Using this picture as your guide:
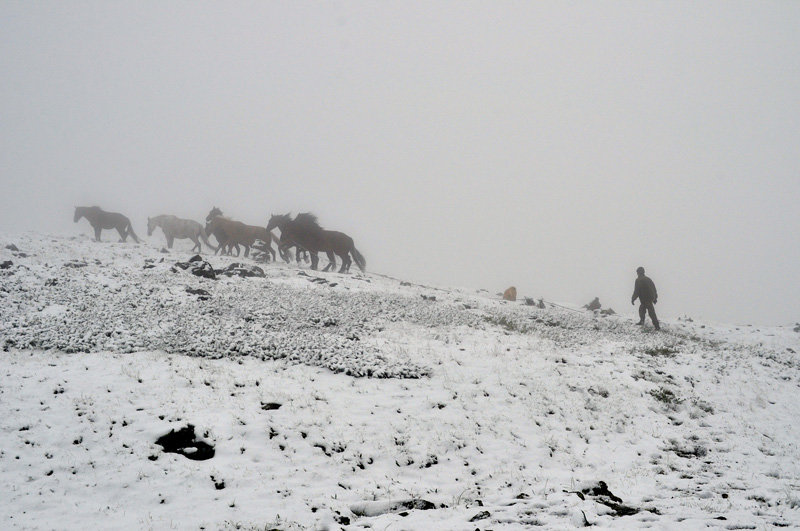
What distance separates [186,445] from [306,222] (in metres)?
22.0

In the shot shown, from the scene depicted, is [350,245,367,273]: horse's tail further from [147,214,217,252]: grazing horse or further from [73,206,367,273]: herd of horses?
[147,214,217,252]: grazing horse

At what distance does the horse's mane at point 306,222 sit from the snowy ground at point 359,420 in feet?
39.9

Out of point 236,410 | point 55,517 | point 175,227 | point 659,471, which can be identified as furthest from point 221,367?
point 175,227

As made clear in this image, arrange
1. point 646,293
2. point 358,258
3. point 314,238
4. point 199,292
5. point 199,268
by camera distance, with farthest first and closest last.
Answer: point 358,258 → point 314,238 → point 646,293 → point 199,268 → point 199,292

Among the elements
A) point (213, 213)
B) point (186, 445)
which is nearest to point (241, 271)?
point (213, 213)

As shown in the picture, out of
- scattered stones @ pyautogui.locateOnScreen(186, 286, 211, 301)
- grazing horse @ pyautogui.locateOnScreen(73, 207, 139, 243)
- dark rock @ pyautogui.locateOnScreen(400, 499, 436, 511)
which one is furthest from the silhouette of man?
grazing horse @ pyautogui.locateOnScreen(73, 207, 139, 243)

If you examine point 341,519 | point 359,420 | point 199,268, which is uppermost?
point 199,268

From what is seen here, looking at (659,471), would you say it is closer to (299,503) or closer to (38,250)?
(299,503)

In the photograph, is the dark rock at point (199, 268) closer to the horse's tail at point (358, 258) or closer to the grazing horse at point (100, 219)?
the horse's tail at point (358, 258)

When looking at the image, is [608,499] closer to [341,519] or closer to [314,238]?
[341,519]

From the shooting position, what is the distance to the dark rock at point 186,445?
26.9 ft

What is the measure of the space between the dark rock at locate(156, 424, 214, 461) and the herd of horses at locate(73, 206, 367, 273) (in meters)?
20.5

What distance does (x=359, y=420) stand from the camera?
985cm

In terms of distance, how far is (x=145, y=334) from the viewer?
42.2ft
